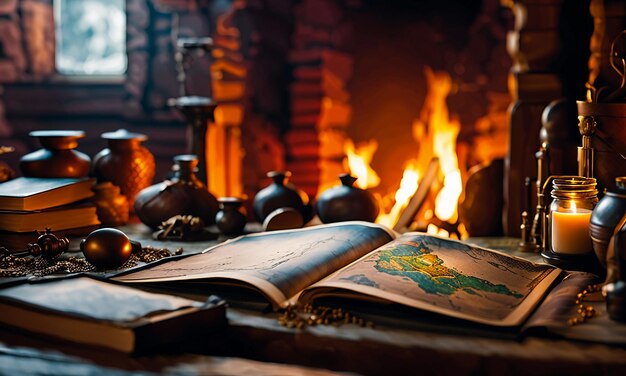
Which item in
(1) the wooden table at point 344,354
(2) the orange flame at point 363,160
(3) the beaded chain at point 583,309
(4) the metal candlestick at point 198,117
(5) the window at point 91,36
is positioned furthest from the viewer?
(5) the window at point 91,36

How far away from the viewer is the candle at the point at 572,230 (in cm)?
164

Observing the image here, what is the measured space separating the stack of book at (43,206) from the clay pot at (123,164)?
203 millimetres

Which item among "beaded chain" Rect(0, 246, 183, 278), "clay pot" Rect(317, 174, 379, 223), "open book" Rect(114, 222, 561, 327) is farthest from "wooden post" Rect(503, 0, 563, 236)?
"beaded chain" Rect(0, 246, 183, 278)

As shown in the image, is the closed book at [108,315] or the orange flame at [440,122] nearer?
the closed book at [108,315]

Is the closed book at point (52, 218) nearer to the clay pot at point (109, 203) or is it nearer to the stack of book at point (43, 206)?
the stack of book at point (43, 206)

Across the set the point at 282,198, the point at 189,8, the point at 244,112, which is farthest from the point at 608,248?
the point at 189,8

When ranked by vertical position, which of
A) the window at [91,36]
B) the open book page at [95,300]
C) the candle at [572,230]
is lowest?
the open book page at [95,300]

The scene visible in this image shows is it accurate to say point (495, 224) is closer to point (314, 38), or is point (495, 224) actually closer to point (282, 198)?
point (282, 198)

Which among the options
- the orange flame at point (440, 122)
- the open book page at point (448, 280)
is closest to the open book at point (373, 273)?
the open book page at point (448, 280)

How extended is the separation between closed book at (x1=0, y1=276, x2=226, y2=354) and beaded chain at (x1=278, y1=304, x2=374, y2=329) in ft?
0.35

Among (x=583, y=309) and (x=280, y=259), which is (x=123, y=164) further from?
(x=583, y=309)

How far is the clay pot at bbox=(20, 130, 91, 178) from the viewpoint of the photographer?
2223mm

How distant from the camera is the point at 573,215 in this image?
164 centimetres

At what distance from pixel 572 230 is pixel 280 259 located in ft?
1.88
